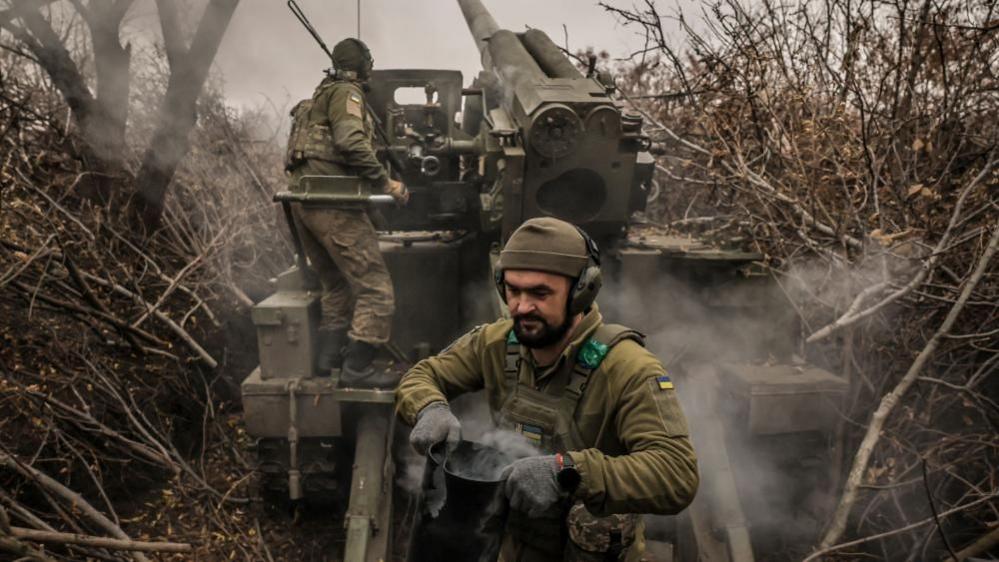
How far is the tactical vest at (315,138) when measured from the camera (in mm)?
4871

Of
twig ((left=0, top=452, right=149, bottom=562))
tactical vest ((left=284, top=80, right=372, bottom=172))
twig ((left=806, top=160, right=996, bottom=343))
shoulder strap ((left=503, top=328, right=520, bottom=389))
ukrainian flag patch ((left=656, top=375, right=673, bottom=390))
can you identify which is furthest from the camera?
tactical vest ((left=284, top=80, right=372, bottom=172))

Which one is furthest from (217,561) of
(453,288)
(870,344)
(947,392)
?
(947,392)

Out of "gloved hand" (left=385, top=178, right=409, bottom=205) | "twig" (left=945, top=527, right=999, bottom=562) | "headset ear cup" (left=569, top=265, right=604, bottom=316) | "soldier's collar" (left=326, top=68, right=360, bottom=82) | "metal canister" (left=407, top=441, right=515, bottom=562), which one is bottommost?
"twig" (left=945, top=527, right=999, bottom=562)

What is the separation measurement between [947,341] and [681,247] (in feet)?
5.94

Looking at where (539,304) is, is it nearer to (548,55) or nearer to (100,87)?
(548,55)

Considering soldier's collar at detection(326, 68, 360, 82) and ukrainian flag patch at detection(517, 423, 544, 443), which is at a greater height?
soldier's collar at detection(326, 68, 360, 82)

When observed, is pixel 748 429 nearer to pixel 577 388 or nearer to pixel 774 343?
pixel 774 343

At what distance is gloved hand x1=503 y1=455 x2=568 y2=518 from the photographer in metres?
1.99

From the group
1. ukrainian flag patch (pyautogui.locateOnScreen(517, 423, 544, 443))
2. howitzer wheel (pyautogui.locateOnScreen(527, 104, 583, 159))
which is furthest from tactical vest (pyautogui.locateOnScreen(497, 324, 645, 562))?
howitzer wheel (pyautogui.locateOnScreen(527, 104, 583, 159))

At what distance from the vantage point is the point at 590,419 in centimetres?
239

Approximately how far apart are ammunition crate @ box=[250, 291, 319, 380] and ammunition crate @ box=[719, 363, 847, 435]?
9.45 ft

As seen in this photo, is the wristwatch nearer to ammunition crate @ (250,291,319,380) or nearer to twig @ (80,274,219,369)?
ammunition crate @ (250,291,319,380)

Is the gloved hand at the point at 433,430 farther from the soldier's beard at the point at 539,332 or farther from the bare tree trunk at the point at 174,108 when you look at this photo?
the bare tree trunk at the point at 174,108

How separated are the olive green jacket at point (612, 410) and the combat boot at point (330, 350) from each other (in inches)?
94.7
